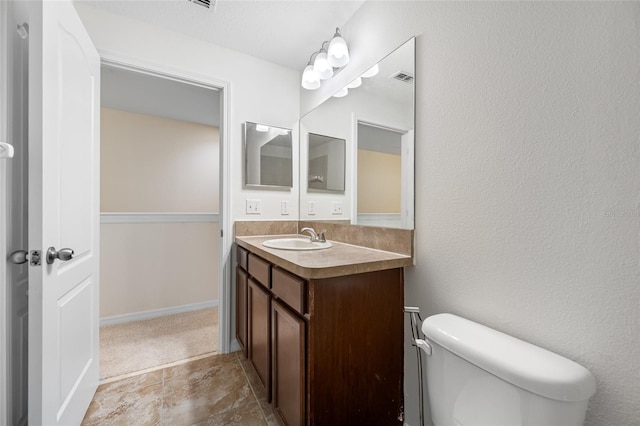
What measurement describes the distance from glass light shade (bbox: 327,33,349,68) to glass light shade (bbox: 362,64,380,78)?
7.6 inches

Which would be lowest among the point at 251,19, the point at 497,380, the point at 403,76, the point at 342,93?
the point at 497,380

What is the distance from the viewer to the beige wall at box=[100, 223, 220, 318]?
249 cm

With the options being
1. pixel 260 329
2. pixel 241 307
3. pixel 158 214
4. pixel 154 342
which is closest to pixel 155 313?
pixel 154 342

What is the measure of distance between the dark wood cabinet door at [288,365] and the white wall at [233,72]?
102 centimetres

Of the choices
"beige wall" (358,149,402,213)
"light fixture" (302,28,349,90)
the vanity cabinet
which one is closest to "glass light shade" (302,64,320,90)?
"light fixture" (302,28,349,90)

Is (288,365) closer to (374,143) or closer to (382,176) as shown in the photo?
(382,176)

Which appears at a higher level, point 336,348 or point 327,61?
point 327,61

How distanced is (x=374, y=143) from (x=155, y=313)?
8.72ft

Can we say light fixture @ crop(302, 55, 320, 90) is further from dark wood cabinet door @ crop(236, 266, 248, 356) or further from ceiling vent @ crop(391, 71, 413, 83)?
dark wood cabinet door @ crop(236, 266, 248, 356)

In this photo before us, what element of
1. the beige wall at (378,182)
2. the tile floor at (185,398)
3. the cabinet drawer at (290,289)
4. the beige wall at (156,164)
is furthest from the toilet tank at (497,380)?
the beige wall at (156,164)

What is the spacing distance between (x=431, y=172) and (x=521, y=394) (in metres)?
0.78

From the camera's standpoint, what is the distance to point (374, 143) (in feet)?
4.85

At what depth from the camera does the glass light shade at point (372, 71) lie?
141 cm

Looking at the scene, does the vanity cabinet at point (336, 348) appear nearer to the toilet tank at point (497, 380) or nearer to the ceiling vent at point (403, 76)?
the toilet tank at point (497, 380)
